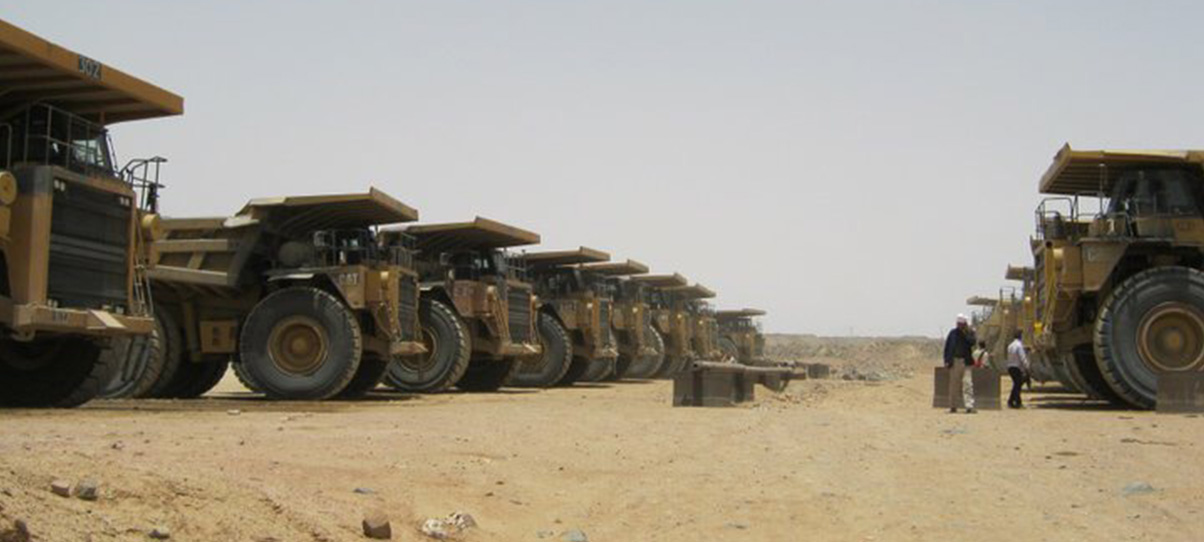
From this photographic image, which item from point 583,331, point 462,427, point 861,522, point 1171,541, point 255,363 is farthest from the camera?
point 583,331

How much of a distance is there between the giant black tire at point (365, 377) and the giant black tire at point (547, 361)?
311 inches

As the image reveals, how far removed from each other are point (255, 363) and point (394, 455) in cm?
925

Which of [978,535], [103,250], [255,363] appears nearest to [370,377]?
[255,363]

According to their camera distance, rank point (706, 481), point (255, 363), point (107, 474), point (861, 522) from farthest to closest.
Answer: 1. point (255, 363)
2. point (706, 481)
3. point (861, 522)
4. point (107, 474)

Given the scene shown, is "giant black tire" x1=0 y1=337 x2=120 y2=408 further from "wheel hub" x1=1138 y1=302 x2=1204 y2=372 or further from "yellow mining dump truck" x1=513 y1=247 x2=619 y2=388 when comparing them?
"yellow mining dump truck" x1=513 y1=247 x2=619 y2=388

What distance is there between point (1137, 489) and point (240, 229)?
13.7 metres

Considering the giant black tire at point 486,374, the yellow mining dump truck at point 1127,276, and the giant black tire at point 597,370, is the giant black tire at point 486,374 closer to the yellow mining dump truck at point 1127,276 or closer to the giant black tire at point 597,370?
the giant black tire at point 597,370

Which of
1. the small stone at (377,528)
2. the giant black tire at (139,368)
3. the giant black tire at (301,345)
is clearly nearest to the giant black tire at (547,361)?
the giant black tire at (301,345)

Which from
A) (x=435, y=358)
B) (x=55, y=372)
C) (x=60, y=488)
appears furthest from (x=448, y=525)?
(x=435, y=358)

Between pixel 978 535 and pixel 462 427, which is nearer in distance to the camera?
pixel 978 535

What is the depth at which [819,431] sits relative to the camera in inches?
497

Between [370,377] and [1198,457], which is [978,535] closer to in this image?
[1198,457]

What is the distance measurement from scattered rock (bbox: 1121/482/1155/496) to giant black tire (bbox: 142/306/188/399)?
1388 centimetres

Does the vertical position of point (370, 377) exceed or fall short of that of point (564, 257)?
it falls short
